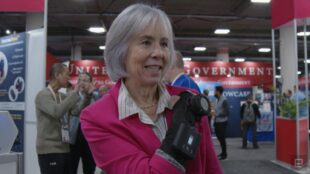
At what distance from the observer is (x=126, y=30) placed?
3.59 ft

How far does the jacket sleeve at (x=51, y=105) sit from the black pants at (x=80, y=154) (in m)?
1.18

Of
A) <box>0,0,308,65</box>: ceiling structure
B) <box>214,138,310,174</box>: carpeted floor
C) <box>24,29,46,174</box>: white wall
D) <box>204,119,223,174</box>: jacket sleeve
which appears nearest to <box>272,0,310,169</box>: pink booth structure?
<box>214,138,310,174</box>: carpeted floor

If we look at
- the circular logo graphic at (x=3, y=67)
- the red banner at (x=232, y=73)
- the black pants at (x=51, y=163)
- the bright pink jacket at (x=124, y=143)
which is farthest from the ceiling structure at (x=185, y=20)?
the bright pink jacket at (x=124, y=143)

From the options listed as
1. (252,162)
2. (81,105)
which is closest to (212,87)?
(252,162)

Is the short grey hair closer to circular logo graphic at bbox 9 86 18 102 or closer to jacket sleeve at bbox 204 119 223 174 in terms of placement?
jacket sleeve at bbox 204 119 223 174

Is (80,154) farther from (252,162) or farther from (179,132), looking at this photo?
(252,162)

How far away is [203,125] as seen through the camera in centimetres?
112

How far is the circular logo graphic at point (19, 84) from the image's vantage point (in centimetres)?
418

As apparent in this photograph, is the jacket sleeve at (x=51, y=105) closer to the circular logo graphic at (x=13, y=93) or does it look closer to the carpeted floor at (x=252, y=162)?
the circular logo graphic at (x=13, y=93)

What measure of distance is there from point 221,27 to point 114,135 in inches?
496

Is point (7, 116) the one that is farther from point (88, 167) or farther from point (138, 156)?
point (88, 167)

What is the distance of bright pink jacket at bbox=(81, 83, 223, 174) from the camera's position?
94 centimetres

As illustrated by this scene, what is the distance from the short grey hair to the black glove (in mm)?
216

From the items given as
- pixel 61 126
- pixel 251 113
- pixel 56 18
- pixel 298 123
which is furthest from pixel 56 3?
pixel 61 126
